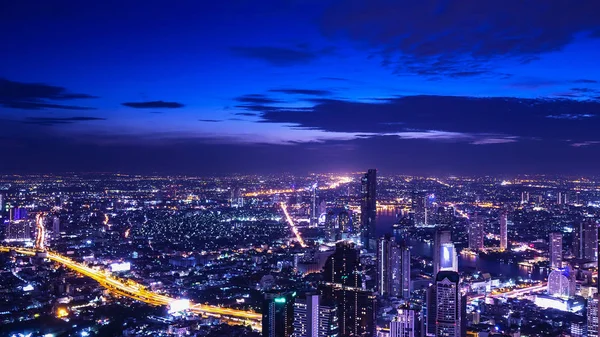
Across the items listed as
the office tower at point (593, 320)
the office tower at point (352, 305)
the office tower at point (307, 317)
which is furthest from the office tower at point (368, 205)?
the office tower at point (307, 317)

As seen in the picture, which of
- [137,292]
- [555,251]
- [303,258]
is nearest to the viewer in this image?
[137,292]

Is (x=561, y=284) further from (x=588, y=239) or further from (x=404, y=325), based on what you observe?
(x=404, y=325)

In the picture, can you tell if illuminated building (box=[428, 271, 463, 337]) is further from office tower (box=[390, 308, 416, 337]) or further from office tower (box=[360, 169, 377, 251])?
office tower (box=[360, 169, 377, 251])

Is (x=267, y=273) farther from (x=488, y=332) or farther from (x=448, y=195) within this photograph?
(x=448, y=195)

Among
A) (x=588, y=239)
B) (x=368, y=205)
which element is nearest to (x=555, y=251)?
(x=588, y=239)

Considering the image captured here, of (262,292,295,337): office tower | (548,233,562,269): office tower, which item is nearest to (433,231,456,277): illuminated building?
(548,233,562,269): office tower

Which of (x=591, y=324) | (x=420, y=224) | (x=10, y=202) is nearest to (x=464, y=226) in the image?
(x=420, y=224)
